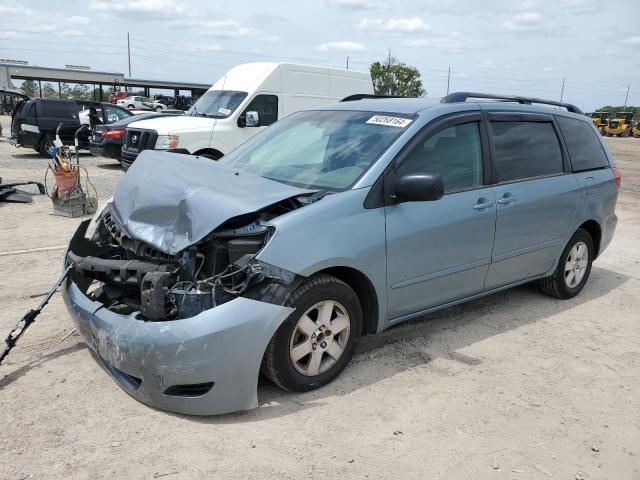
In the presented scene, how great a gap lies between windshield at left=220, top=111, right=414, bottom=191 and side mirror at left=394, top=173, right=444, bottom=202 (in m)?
0.30

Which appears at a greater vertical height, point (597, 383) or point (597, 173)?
point (597, 173)

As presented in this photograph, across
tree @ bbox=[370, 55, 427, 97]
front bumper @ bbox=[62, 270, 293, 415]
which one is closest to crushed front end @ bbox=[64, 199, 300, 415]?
front bumper @ bbox=[62, 270, 293, 415]

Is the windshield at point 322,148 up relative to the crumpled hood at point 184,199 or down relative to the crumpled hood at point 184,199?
up

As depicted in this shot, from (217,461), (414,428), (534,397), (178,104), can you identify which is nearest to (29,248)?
(217,461)

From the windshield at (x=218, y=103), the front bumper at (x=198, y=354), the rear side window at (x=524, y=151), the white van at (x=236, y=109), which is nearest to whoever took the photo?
the front bumper at (x=198, y=354)

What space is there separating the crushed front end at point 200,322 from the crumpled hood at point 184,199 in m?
0.08

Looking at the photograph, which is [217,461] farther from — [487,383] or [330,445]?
[487,383]

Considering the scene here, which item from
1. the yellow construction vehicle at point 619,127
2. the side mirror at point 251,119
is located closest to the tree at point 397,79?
the yellow construction vehicle at point 619,127

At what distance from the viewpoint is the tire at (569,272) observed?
530 cm

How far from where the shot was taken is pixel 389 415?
3.29 m

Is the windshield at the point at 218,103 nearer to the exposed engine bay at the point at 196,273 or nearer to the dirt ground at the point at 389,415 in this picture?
the dirt ground at the point at 389,415

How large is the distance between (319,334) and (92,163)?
46.7 feet

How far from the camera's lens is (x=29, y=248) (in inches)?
256

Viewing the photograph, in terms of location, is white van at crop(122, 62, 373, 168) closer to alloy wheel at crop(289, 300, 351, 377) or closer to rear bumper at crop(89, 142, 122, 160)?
rear bumper at crop(89, 142, 122, 160)
